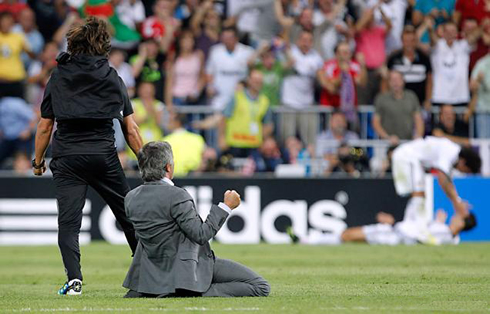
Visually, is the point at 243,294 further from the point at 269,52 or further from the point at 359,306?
the point at 269,52

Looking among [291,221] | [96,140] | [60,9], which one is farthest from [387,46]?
[96,140]

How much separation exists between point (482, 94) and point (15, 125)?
8.76 meters

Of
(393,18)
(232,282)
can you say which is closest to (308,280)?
(232,282)

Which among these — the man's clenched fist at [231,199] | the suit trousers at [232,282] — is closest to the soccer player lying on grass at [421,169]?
the suit trousers at [232,282]

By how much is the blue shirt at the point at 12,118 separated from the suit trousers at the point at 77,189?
393 inches

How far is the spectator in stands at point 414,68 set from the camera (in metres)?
20.5

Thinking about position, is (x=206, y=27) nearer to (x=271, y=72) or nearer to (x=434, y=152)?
(x=271, y=72)

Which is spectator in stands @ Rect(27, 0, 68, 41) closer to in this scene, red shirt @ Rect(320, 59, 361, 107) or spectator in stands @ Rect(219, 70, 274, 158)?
spectator in stands @ Rect(219, 70, 274, 158)

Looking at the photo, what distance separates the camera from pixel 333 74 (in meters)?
20.1

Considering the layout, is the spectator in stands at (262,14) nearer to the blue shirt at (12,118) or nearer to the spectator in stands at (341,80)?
the spectator in stands at (341,80)

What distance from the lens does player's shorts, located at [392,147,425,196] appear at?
18469 mm

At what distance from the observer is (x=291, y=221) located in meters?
19.2

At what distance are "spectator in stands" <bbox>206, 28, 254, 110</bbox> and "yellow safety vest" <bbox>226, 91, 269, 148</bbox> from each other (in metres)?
0.40

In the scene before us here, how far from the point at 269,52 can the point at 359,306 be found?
40.1 feet
